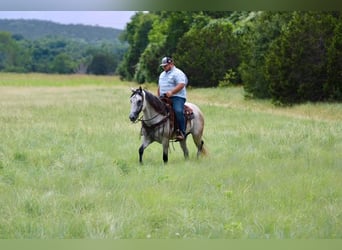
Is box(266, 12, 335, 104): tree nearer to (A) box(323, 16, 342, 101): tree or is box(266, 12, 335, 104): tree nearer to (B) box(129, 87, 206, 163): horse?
(A) box(323, 16, 342, 101): tree

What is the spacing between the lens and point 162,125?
6.50m

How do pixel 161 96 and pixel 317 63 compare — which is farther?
pixel 317 63

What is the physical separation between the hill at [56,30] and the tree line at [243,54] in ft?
0.71

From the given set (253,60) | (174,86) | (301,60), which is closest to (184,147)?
(174,86)

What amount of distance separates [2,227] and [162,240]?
3.63 ft

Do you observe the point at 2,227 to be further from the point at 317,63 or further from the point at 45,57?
the point at 317,63

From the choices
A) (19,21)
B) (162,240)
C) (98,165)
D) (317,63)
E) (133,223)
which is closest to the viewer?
(162,240)

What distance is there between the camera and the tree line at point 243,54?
5734 mm

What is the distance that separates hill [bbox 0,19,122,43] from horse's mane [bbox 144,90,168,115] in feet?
2.85

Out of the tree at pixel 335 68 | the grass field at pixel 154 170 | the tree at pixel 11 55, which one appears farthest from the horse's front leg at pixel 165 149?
the tree at pixel 11 55

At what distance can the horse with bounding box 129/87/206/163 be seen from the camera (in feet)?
20.6

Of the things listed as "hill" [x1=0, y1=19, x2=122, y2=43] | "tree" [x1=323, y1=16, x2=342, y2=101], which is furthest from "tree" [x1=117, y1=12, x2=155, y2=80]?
"tree" [x1=323, y1=16, x2=342, y2=101]

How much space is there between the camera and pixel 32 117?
6465 millimetres

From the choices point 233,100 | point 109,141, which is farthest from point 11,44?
point 233,100
